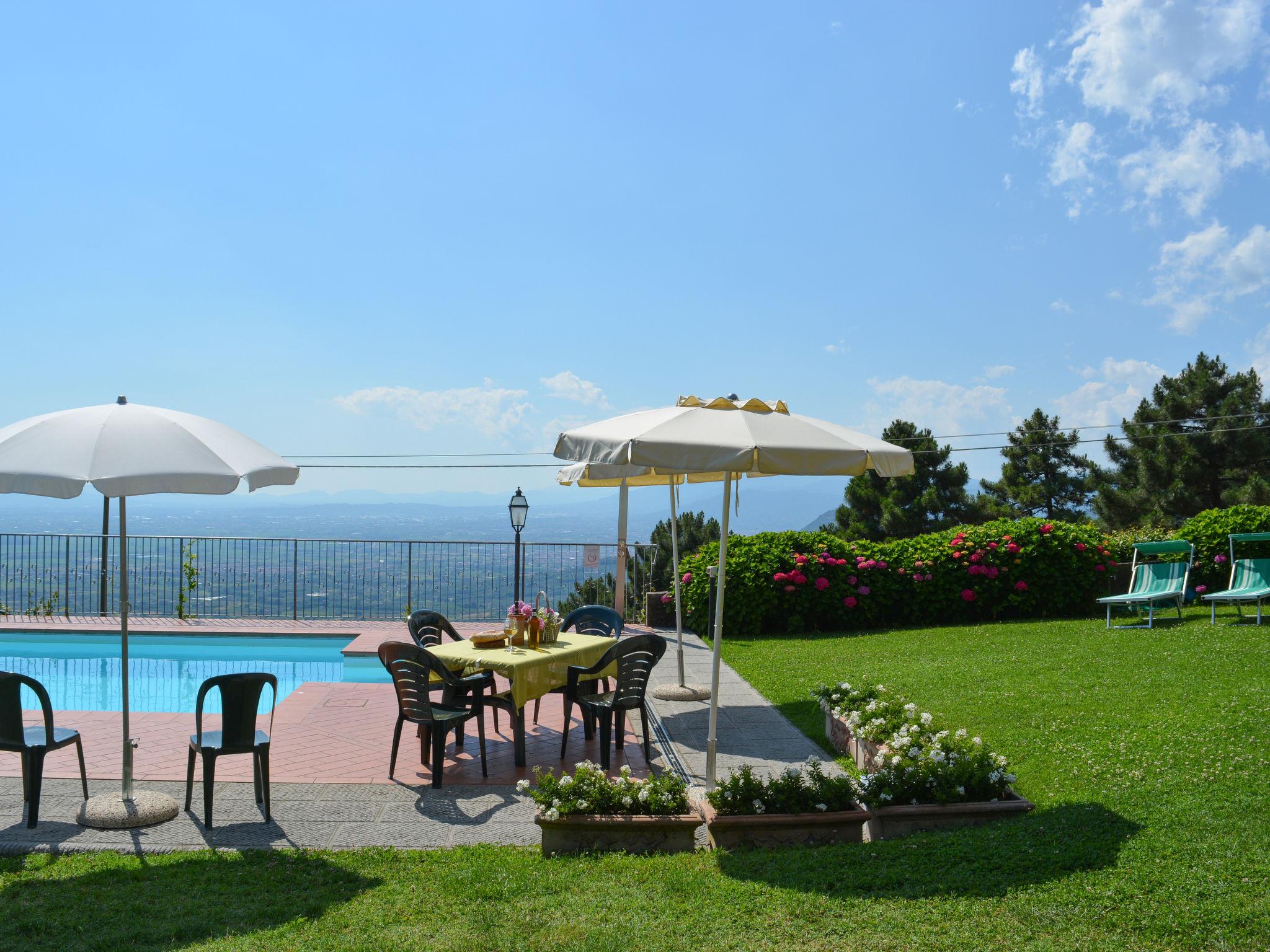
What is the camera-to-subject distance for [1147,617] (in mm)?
10141

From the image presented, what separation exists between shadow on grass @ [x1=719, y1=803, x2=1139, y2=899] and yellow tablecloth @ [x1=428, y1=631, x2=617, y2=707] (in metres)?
2.12

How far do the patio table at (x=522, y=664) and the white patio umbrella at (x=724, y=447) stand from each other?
142 cm

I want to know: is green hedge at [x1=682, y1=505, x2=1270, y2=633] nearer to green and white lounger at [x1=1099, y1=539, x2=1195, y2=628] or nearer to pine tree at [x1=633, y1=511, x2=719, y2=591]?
green and white lounger at [x1=1099, y1=539, x2=1195, y2=628]

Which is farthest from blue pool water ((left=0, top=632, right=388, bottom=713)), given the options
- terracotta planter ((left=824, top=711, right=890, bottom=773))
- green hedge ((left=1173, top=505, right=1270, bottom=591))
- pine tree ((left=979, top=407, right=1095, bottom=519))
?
pine tree ((left=979, top=407, right=1095, bottom=519))

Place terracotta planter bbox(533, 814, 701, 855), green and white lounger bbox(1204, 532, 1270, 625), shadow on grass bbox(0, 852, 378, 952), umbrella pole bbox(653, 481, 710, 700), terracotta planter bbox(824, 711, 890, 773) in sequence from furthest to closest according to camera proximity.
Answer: green and white lounger bbox(1204, 532, 1270, 625) → umbrella pole bbox(653, 481, 710, 700) → terracotta planter bbox(824, 711, 890, 773) → terracotta planter bbox(533, 814, 701, 855) → shadow on grass bbox(0, 852, 378, 952)

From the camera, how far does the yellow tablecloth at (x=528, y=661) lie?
17.9 feet

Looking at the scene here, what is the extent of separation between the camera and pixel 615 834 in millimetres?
3781

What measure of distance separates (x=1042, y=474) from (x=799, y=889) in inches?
1190

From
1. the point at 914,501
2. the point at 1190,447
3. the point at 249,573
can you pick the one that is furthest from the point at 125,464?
the point at 1190,447

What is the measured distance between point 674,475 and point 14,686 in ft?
16.4

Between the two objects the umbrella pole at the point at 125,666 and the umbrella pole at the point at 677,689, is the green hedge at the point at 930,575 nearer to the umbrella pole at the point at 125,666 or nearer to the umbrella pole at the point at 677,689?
the umbrella pole at the point at 677,689

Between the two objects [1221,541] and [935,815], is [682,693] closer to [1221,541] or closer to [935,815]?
[935,815]

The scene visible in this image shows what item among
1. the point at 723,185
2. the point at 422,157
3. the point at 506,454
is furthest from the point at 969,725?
the point at 506,454

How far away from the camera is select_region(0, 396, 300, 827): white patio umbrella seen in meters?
3.87
